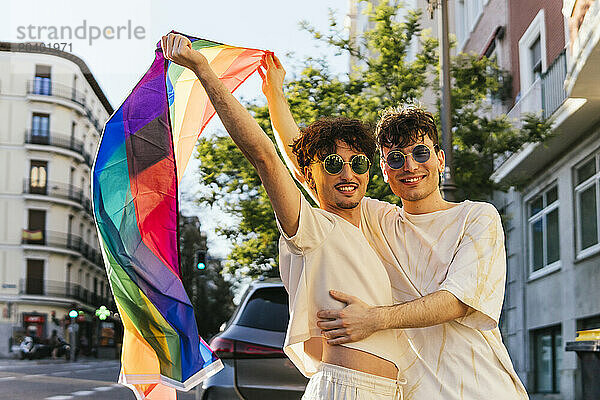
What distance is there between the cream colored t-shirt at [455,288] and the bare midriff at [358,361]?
92mm

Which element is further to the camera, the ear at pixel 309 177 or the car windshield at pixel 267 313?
the car windshield at pixel 267 313

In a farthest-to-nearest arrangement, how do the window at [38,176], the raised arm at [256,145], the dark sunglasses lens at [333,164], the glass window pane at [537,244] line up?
the window at [38,176] < the glass window pane at [537,244] < the dark sunglasses lens at [333,164] < the raised arm at [256,145]

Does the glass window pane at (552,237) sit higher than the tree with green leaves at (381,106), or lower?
lower

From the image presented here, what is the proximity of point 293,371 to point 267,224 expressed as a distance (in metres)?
11.7

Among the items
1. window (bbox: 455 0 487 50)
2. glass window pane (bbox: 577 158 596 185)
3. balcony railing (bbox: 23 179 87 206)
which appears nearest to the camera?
glass window pane (bbox: 577 158 596 185)

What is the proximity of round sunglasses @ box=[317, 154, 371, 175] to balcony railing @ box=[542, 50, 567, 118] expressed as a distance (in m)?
16.4

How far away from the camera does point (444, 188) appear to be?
13.0 metres

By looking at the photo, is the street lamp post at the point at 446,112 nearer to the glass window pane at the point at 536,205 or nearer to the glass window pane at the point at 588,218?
the glass window pane at the point at 588,218

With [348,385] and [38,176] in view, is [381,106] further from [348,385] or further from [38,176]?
[38,176]

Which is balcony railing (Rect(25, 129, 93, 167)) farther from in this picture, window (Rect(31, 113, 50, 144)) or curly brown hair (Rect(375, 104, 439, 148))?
curly brown hair (Rect(375, 104, 439, 148))

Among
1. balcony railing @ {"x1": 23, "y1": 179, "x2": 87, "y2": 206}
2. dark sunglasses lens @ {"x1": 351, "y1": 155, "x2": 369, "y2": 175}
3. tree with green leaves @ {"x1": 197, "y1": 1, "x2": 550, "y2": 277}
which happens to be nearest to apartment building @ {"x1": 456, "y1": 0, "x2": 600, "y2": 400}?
tree with green leaves @ {"x1": 197, "y1": 1, "x2": 550, "y2": 277}

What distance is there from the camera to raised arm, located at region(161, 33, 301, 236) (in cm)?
300

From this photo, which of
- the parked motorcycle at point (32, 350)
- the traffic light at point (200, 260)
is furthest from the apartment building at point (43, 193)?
the traffic light at point (200, 260)

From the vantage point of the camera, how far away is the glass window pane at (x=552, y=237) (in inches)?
835
